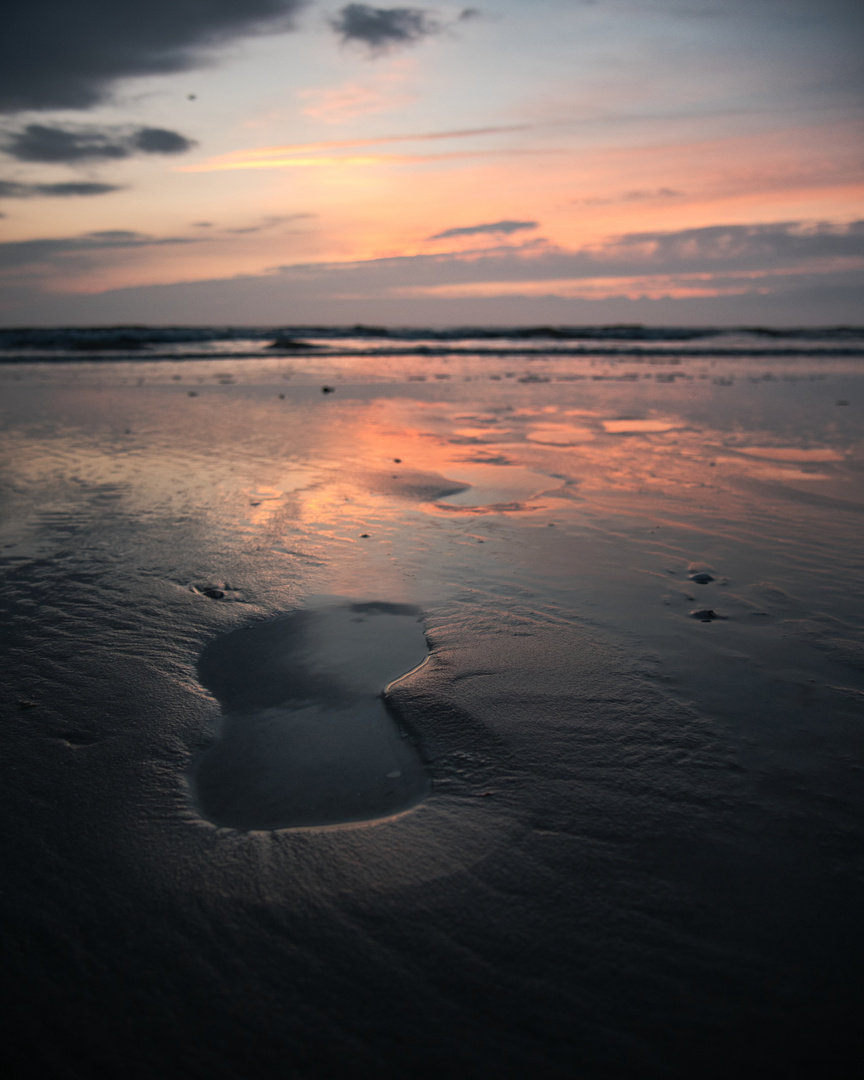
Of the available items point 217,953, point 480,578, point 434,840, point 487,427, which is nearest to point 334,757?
point 434,840

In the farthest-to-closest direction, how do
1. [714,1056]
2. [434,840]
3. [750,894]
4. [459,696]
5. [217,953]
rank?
1. [459,696]
2. [434,840]
3. [750,894]
4. [217,953]
5. [714,1056]

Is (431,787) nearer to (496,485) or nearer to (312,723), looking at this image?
(312,723)

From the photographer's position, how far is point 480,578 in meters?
3.52

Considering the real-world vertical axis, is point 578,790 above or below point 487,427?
below

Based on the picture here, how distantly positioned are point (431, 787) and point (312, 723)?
0.55 metres

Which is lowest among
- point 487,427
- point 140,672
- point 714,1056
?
point 714,1056

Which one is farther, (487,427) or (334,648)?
(487,427)

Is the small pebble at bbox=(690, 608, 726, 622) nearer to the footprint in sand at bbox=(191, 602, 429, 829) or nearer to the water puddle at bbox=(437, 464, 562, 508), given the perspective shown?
the footprint in sand at bbox=(191, 602, 429, 829)

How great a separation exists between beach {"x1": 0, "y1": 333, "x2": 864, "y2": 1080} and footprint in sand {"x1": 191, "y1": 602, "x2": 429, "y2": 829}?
12mm

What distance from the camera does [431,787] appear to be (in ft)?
6.35

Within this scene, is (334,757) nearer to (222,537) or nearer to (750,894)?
(750,894)

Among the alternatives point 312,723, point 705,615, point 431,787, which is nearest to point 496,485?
point 705,615

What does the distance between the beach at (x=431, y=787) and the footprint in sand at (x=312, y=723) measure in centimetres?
1

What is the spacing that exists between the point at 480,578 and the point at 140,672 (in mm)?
1695
